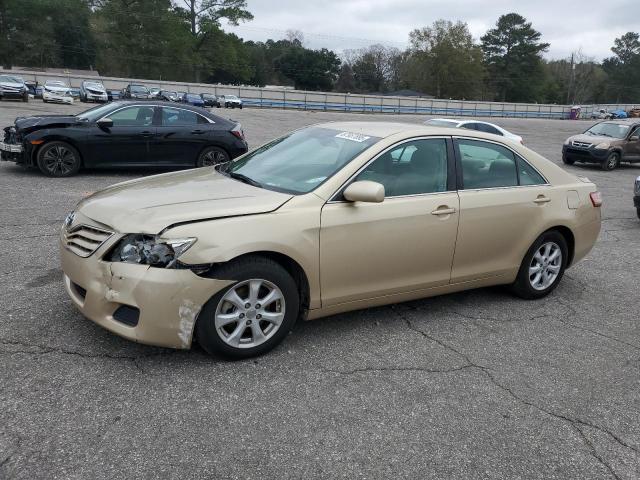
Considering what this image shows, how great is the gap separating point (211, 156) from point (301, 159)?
282 inches

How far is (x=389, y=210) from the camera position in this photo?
13.4 feet

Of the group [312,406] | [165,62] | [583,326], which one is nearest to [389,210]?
[312,406]

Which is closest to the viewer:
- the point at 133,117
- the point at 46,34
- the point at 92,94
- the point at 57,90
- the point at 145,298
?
the point at 145,298

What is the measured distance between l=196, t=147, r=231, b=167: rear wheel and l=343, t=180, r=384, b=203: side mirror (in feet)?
25.3

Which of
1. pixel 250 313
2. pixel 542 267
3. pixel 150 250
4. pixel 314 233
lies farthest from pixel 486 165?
pixel 150 250

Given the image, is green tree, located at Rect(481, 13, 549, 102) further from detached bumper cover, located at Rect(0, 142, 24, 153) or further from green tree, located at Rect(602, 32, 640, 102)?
detached bumper cover, located at Rect(0, 142, 24, 153)

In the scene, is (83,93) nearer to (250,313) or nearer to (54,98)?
(54,98)

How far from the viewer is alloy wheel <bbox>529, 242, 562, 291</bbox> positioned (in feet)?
16.8

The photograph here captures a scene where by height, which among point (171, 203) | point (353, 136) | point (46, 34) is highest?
point (46, 34)

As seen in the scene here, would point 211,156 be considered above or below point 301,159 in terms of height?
below

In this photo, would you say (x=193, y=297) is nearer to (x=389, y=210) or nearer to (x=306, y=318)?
(x=306, y=318)

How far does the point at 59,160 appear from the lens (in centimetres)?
991

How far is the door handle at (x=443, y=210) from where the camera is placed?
430 cm

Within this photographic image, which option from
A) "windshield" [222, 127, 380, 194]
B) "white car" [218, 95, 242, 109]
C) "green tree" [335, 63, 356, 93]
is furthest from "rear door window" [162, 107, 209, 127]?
"green tree" [335, 63, 356, 93]
